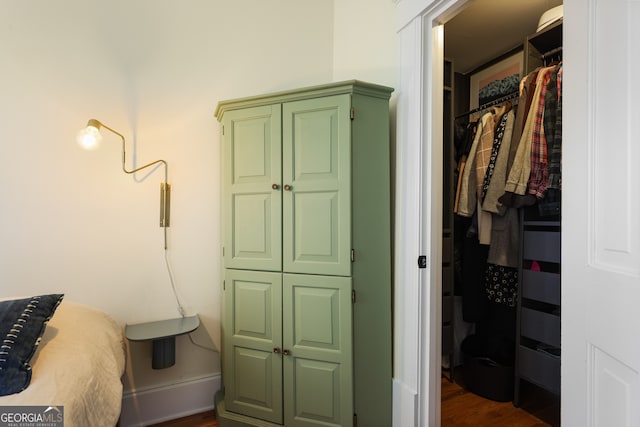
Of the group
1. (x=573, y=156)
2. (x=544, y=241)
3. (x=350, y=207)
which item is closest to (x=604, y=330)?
(x=573, y=156)

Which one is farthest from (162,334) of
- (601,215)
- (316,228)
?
(601,215)

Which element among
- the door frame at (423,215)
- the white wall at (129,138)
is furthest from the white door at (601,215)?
the white wall at (129,138)

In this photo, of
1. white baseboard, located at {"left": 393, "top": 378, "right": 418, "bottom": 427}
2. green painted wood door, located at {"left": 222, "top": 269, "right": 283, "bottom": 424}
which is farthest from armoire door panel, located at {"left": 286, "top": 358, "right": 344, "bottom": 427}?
white baseboard, located at {"left": 393, "top": 378, "right": 418, "bottom": 427}

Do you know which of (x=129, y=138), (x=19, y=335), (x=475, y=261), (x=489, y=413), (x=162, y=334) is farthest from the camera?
(x=475, y=261)

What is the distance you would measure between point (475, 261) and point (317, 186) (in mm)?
1389

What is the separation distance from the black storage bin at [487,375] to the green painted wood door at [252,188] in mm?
1555

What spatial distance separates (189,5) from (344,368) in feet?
7.42

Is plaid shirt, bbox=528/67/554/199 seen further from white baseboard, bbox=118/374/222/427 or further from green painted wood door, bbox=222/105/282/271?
white baseboard, bbox=118/374/222/427

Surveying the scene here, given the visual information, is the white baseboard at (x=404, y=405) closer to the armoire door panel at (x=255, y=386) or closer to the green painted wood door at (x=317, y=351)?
the green painted wood door at (x=317, y=351)

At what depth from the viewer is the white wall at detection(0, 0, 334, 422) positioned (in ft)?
5.02

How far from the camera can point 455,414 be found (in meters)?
1.84

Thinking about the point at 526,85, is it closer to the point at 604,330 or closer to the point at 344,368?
the point at 604,330

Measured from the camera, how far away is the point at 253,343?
1641 millimetres

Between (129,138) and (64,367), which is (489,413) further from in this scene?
(129,138)
